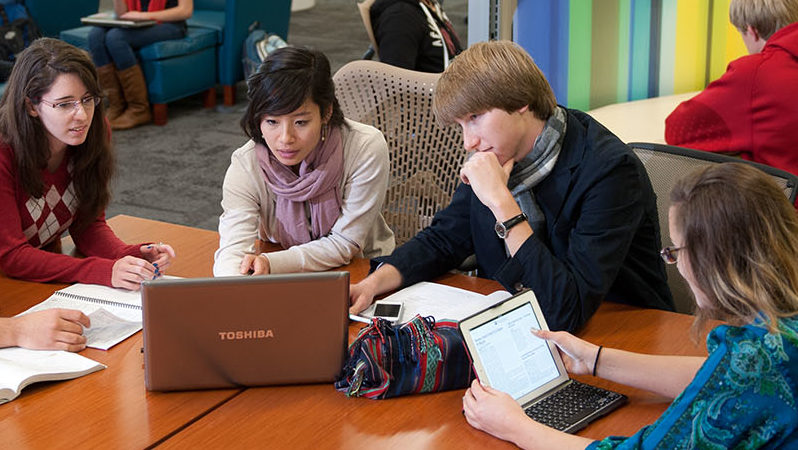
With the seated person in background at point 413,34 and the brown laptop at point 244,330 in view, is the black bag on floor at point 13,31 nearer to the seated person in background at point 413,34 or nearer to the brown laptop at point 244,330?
the seated person in background at point 413,34

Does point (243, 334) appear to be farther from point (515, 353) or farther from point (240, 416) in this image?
point (515, 353)

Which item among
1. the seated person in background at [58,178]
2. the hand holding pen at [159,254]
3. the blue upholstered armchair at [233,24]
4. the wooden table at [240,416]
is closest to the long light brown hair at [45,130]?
the seated person in background at [58,178]

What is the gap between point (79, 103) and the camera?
219 cm

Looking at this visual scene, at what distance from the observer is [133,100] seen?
577 centimetres

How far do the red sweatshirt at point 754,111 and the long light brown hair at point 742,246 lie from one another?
172 cm

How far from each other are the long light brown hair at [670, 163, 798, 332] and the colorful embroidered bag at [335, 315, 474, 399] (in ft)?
1.59

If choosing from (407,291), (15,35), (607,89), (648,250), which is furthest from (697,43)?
(15,35)

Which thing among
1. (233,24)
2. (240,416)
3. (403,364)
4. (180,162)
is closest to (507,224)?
(403,364)

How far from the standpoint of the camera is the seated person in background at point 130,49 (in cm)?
562

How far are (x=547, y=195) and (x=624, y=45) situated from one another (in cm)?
172

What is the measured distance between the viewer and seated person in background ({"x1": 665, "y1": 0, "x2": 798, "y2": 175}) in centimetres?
280

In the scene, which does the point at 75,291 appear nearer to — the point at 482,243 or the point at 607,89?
the point at 482,243

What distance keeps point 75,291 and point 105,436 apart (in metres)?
0.62

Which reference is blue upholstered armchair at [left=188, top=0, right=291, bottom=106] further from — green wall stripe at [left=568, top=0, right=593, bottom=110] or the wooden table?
the wooden table
